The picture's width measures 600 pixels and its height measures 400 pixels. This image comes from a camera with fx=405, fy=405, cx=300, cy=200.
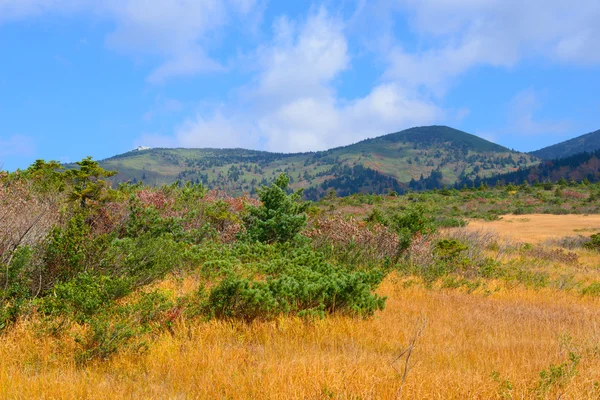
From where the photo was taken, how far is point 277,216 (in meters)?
11.3

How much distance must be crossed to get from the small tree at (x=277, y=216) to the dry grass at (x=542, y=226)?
56.2 ft

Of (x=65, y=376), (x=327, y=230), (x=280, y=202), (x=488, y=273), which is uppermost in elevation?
(x=280, y=202)

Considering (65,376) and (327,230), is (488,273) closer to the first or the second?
(327,230)

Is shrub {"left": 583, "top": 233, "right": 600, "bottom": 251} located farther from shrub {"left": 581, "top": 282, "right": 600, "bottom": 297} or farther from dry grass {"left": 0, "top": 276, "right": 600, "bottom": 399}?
dry grass {"left": 0, "top": 276, "right": 600, "bottom": 399}

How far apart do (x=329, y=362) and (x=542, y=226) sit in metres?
34.2

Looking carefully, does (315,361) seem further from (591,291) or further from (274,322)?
(591,291)

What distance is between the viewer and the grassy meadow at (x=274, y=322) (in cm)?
342

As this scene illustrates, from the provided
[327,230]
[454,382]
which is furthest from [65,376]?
[327,230]

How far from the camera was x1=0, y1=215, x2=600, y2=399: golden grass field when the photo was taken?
329cm

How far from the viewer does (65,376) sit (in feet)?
11.3

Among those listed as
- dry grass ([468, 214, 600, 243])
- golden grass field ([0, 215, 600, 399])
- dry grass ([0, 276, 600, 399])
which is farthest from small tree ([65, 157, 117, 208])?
dry grass ([468, 214, 600, 243])

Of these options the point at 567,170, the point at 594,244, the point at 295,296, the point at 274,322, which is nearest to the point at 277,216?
the point at 295,296

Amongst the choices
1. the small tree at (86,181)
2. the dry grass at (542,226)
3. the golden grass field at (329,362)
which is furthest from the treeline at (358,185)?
the golden grass field at (329,362)

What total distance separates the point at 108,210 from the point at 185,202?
2.95 metres
